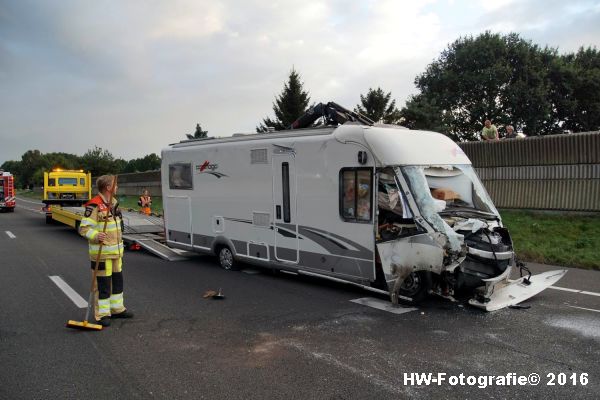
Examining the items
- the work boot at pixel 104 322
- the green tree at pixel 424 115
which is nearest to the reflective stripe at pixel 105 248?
the work boot at pixel 104 322

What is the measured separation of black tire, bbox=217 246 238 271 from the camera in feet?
31.6

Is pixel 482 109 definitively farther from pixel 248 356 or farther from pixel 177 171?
pixel 248 356

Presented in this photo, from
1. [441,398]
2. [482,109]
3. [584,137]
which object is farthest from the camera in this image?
[482,109]

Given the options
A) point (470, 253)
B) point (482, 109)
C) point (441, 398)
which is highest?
point (482, 109)

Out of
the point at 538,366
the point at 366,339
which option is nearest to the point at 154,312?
the point at 366,339

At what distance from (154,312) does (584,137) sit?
12177mm

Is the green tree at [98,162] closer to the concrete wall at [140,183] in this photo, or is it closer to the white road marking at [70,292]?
the concrete wall at [140,183]

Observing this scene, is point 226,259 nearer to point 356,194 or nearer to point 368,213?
point 356,194

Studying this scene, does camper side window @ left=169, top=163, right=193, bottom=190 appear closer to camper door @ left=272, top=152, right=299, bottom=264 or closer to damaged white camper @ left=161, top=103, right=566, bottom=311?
damaged white camper @ left=161, top=103, right=566, bottom=311

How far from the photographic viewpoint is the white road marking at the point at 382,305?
6.56m

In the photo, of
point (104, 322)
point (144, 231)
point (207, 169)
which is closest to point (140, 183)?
point (144, 231)

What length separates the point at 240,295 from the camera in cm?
757

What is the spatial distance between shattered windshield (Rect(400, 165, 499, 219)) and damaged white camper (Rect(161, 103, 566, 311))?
0.02 metres

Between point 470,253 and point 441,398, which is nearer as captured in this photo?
point 441,398
